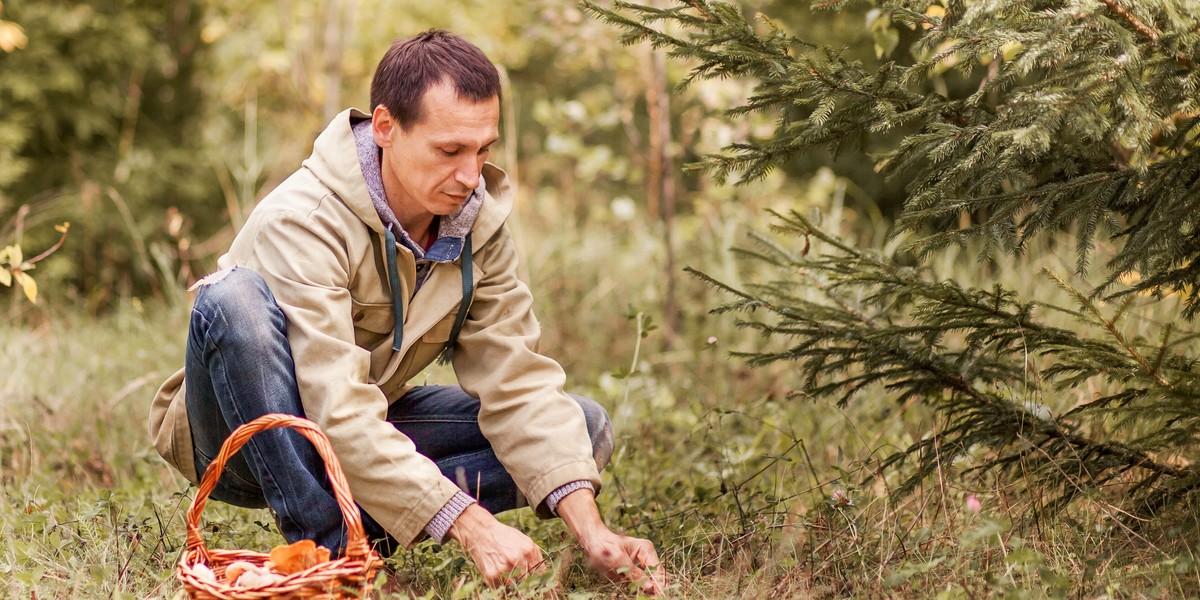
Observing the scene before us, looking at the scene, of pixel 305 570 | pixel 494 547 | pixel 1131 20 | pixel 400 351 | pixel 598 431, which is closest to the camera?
pixel 1131 20

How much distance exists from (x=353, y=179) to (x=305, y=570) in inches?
32.6

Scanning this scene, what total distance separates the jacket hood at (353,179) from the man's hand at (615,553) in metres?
0.66

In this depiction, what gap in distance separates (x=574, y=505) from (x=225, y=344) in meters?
0.76

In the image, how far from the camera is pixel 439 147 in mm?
2207

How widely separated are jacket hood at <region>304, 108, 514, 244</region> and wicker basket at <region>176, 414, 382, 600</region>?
54 cm

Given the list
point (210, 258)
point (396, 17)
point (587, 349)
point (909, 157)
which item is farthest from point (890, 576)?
point (396, 17)

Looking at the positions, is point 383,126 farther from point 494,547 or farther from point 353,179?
point 494,547

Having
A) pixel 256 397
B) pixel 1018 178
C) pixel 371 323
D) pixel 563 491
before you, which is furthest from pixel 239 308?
pixel 1018 178

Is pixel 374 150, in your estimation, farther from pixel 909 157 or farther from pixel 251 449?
pixel 909 157

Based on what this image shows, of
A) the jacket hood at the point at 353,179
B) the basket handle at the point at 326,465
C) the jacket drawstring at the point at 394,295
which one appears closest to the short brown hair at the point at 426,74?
the jacket hood at the point at 353,179

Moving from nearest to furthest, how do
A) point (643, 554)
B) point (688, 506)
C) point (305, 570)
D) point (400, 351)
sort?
point (305, 570)
point (643, 554)
point (400, 351)
point (688, 506)

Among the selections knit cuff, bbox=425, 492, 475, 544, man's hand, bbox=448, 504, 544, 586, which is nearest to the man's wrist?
man's hand, bbox=448, 504, 544, 586

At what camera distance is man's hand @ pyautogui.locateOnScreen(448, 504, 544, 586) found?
6.58 ft

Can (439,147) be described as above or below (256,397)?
A: above
